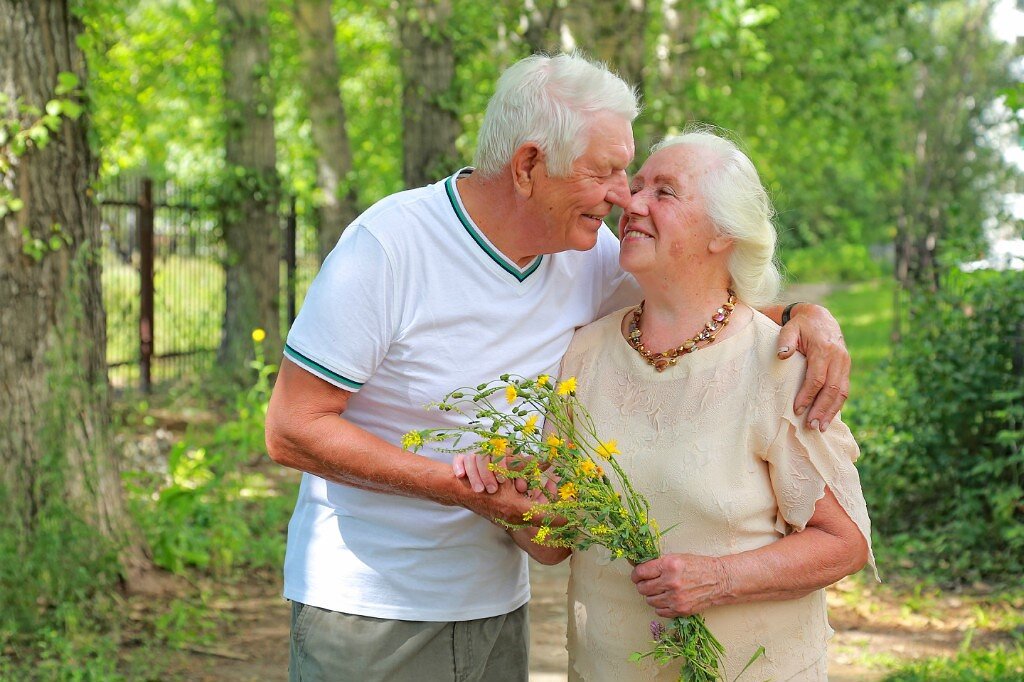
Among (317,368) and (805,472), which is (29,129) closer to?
(317,368)

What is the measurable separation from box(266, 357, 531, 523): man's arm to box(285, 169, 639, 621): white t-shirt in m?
0.06

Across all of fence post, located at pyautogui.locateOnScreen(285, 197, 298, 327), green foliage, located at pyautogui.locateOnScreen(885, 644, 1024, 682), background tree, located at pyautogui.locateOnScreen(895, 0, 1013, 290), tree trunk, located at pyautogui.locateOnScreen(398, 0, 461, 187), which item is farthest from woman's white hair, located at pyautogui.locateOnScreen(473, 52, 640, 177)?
background tree, located at pyautogui.locateOnScreen(895, 0, 1013, 290)

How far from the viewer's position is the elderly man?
2.38 metres

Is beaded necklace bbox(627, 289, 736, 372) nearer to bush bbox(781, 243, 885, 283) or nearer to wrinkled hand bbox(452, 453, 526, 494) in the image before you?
wrinkled hand bbox(452, 453, 526, 494)

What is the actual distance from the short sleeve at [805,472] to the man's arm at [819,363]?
34 mm

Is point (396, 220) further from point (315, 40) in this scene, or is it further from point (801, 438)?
point (315, 40)

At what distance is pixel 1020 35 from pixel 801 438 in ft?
13.0

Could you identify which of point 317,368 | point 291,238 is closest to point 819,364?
point 317,368

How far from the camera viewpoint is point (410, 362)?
2.45 meters

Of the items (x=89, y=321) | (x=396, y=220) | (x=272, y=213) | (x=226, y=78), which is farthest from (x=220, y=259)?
(x=396, y=220)

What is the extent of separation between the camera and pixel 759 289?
102 inches

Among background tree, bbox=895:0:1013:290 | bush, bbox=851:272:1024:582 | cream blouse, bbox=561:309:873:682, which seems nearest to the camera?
cream blouse, bbox=561:309:873:682

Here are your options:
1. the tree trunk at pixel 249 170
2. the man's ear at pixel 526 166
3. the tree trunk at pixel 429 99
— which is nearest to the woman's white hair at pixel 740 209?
the man's ear at pixel 526 166

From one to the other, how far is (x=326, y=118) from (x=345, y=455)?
11885 millimetres
